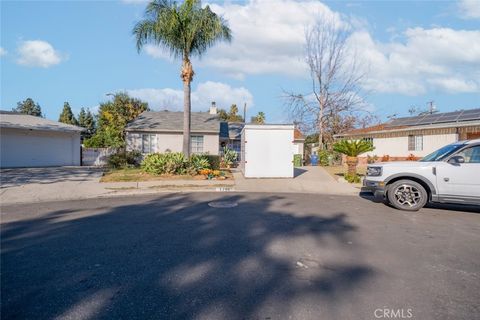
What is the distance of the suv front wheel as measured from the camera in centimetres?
917

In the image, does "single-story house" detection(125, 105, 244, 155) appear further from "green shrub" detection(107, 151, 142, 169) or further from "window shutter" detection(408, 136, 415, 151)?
"window shutter" detection(408, 136, 415, 151)

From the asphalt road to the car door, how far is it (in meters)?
0.67

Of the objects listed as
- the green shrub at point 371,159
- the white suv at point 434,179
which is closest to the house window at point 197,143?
the green shrub at point 371,159

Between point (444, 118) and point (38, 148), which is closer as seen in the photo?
point (38, 148)

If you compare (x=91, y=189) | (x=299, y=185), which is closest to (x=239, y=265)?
(x=91, y=189)

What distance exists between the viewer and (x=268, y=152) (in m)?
17.4

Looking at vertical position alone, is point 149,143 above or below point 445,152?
above

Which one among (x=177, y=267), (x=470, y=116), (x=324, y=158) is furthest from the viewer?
(x=324, y=158)

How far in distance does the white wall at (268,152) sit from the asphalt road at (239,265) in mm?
8756

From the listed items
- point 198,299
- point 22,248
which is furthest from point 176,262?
point 22,248

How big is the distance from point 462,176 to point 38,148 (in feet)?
89.3

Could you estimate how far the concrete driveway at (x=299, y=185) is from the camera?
13859 millimetres

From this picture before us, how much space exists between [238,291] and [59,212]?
22.9 ft

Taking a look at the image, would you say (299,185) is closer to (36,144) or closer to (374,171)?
(374,171)
